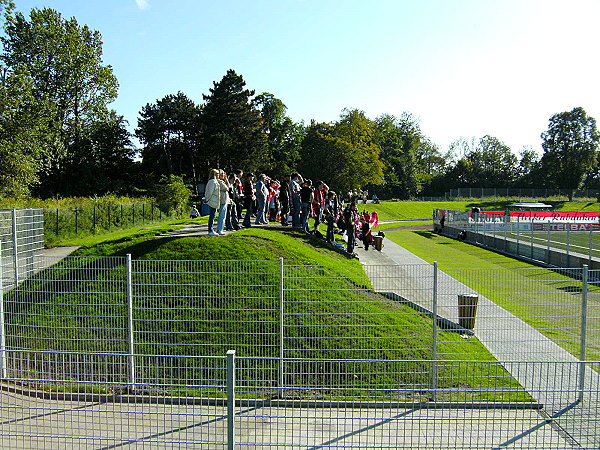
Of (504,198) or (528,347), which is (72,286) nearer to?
(528,347)

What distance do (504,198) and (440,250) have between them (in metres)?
57.6

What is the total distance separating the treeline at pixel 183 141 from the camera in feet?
117

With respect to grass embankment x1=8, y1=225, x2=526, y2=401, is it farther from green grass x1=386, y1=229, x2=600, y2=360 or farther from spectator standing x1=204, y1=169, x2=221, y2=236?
spectator standing x1=204, y1=169, x2=221, y2=236

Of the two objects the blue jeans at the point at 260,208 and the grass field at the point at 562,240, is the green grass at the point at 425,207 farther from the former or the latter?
the blue jeans at the point at 260,208

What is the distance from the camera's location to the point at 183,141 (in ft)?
230

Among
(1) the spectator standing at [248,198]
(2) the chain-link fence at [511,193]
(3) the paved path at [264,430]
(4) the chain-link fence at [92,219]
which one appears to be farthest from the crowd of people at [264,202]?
(2) the chain-link fence at [511,193]

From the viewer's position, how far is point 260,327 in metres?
8.12

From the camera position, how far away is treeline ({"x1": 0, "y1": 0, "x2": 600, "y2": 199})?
35562 millimetres

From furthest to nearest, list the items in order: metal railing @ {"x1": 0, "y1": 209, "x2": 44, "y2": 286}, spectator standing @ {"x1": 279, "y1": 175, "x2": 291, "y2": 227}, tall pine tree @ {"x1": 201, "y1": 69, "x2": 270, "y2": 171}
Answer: tall pine tree @ {"x1": 201, "y1": 69, "x2": 270, "y2": 171} < spectator standing @ {"x1": 279, "y1": 175, "x2": 291, "y2": 227} < metal railing @ {"x1": 0, "y1": 209, "x2": 44, "y2": 286}

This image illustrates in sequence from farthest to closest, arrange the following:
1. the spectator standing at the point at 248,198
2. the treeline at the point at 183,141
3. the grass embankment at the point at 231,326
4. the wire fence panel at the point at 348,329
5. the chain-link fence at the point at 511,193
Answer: the chain-link fence at the point at 511,193 → the treeline at the point at 183,141 → the spectator standing at the point at 248,198 → the wire fence panel at the point at 348,329 → the grass embankment at the point at 231,326

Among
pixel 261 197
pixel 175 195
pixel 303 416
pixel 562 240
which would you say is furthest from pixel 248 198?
pixel 175 195

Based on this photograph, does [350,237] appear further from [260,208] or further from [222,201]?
[222,201]

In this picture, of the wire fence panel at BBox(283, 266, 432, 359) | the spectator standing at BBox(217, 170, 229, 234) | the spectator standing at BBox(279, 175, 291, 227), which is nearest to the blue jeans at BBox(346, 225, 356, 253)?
the spectator standing at BBox(279, 175, 291, 227)

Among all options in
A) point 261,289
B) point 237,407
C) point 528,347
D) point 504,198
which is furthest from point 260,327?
point 504,198
